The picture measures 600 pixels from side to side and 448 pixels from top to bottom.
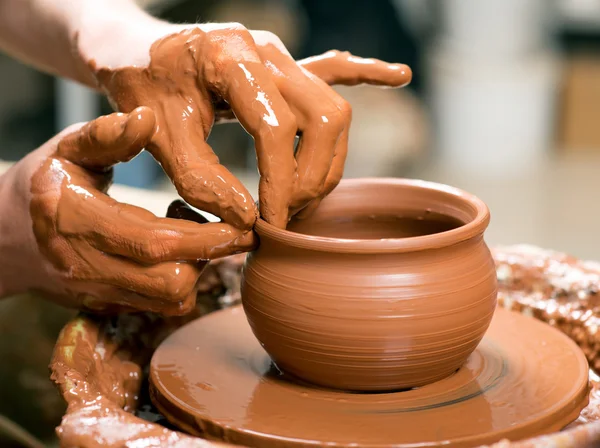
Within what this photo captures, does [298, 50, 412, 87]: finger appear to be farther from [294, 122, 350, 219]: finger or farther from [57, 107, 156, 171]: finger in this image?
[57, 107, 156, 171]: finger

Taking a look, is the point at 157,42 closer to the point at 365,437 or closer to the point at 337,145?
the point at 337,145

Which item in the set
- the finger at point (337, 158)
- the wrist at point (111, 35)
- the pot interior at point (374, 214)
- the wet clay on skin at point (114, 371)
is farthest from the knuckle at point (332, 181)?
the wrist at point (111, 35)

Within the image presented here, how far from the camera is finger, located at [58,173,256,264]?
4.13 feet

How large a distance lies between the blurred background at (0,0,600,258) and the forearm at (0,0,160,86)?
3.09 meters

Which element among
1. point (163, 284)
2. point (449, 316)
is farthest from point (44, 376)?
point (449, 316)

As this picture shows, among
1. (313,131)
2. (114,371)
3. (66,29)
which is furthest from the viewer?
(66,29)

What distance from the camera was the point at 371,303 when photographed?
4.02 feet

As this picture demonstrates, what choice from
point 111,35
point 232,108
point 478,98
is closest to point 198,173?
point 232,108

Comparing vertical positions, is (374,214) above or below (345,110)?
below

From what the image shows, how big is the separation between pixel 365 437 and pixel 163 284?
379 millimetres

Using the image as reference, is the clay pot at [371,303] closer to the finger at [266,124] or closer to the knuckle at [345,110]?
the finger at [266,124]

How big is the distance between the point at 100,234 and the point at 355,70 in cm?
54

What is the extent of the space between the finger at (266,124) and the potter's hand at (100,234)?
0.23ft

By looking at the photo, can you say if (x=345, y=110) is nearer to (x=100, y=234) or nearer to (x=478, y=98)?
(x=100, y=234)
